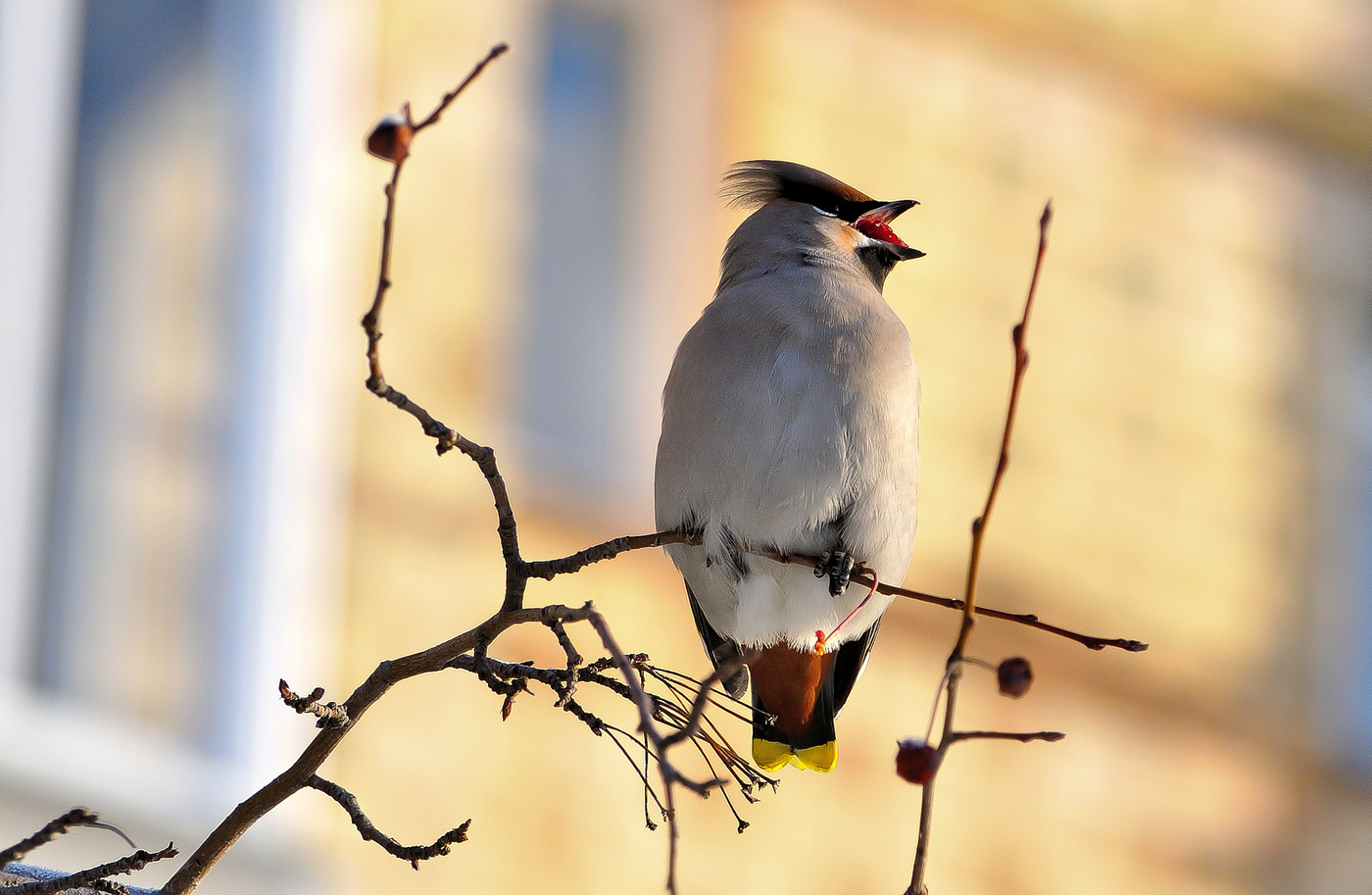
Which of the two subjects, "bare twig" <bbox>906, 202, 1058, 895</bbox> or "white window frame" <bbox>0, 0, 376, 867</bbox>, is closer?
"bare twig" <bbox>906, 202, 1058, 895</bbox>

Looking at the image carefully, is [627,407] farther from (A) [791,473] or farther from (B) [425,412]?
(B) [425,412]

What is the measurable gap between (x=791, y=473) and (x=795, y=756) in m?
0.55

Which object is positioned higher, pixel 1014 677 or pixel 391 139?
pixel 391 139

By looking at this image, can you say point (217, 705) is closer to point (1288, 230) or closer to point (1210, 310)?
point (1210, 310)

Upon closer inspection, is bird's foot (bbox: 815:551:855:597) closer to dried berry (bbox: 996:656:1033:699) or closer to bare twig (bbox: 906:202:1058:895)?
dried berry (bbox: 996:656:1033:699)

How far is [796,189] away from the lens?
3164 mm

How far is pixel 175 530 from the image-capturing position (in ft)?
15.2

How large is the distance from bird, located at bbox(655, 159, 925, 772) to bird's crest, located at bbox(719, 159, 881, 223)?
0.26 meters

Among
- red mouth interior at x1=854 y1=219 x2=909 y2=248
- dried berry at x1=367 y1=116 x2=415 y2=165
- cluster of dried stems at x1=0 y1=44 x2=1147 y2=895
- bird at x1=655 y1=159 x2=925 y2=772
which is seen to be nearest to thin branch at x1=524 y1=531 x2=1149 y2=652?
cluster of dried stems at x1=0 y1=44 x2=1147 y2=895

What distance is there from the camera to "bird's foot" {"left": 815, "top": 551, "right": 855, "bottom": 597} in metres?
2.49

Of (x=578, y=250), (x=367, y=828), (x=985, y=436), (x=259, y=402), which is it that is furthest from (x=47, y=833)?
(x=985, y=436)

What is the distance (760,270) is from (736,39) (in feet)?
11.4

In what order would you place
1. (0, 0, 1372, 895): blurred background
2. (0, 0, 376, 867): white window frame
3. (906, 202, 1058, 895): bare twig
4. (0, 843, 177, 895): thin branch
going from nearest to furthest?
(906, 202, 1058, 895): bare twig < (0, 843, 177, 895): thin branch < (0, 0, 376, 867): white window frame < (0, 0, 1372, 895): blurred background

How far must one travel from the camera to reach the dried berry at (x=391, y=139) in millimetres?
1388
